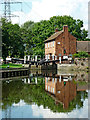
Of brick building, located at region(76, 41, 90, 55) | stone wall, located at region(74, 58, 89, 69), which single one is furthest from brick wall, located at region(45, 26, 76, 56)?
stone wall, located at region(74, 58, 89, 69)

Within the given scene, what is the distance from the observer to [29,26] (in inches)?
4072

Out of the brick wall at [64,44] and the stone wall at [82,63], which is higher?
the brick wall at [64,44]

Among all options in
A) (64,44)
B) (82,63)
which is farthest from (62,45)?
(82,63)

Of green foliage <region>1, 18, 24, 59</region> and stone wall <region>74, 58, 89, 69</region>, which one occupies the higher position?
green foliage <region>1, 18, 24, 59</region>

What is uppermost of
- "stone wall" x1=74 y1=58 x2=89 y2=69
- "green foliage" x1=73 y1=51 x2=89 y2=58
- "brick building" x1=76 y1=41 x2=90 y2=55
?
"brick building" x1=76 y1=41 x2=90 y2=55

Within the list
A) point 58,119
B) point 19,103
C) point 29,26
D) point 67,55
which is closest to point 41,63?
point 67,55

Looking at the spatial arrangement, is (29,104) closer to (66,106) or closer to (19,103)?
(19,103)

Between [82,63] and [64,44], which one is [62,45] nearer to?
[64,44]

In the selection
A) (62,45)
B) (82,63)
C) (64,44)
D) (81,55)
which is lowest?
(82,63)

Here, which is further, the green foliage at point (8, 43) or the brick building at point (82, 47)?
the brick building at point (82, 47)

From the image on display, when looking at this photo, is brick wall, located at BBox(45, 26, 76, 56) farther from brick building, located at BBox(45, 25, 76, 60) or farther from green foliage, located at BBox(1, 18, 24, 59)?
green foliage, located at BBox(1, 18, 24, 59)

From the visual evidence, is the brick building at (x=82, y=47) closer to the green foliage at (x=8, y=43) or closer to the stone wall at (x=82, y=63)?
the stone wall at (x=82, y=63)

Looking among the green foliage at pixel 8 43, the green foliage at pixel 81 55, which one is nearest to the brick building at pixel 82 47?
the green foliage at pixel 81 55

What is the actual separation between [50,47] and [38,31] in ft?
34.3
